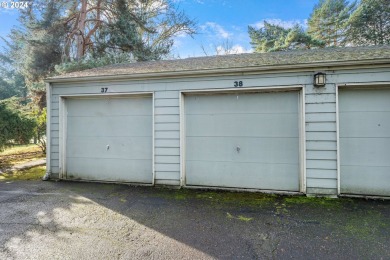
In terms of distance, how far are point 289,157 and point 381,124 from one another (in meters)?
1.63

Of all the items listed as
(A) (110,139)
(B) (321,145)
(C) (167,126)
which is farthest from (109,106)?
(B) (321,145)

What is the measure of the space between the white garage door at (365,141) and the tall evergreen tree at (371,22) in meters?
12.9

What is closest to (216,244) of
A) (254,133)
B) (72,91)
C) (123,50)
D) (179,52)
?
(254,133)

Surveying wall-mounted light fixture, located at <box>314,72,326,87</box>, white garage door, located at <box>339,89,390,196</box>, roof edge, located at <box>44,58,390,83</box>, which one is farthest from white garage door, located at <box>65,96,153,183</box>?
white garage door, located at <box>339,89,390,196</box>

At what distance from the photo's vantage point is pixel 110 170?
4762 mm

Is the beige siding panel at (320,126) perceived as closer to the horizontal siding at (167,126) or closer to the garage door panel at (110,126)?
the horizontal siding at (167,126)

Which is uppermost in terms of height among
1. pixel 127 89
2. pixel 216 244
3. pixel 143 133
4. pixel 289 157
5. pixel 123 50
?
pixel 123 50

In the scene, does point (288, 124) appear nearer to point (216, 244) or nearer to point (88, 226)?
point (216, 244)

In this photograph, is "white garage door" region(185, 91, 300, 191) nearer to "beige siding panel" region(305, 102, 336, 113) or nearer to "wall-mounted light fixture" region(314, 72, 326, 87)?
"beige siding panel" region(305, 102, 336, 113)

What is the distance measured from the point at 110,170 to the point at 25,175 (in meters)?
2.59

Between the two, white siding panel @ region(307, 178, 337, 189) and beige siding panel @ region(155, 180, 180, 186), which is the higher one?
white siding panel @ region(307, 178, 337, 189)

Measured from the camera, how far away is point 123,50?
10875 mm

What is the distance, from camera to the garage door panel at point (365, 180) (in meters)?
3.68

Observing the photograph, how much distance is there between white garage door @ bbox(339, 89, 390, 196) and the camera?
3682mm
